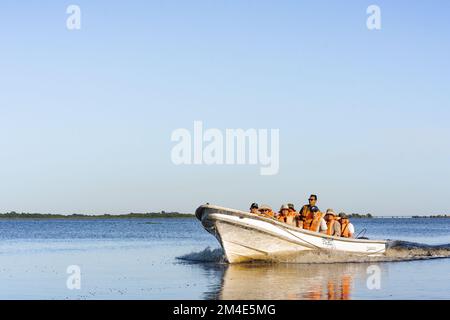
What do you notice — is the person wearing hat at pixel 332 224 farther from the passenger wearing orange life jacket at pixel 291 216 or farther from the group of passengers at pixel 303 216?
the passenger wearing orange life jacket at pixel 291 216

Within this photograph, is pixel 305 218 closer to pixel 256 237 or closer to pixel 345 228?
pixel 345 228

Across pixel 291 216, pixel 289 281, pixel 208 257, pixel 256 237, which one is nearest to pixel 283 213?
pixel 291 216

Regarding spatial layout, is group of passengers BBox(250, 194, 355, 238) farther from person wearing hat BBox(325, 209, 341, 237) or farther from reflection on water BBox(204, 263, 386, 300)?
reflection on water BBox(204, 263, 386, 300)

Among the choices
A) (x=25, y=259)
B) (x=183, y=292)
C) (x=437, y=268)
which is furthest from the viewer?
(x=25, y=259)

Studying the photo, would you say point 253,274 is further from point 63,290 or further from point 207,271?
point 63,290

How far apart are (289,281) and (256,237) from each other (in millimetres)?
4802

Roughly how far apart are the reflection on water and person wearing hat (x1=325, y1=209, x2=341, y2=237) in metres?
1.41

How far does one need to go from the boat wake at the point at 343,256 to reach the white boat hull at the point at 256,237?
161 mm

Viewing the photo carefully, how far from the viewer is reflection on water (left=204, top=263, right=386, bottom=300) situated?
1725 cm

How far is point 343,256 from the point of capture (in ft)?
87.0
